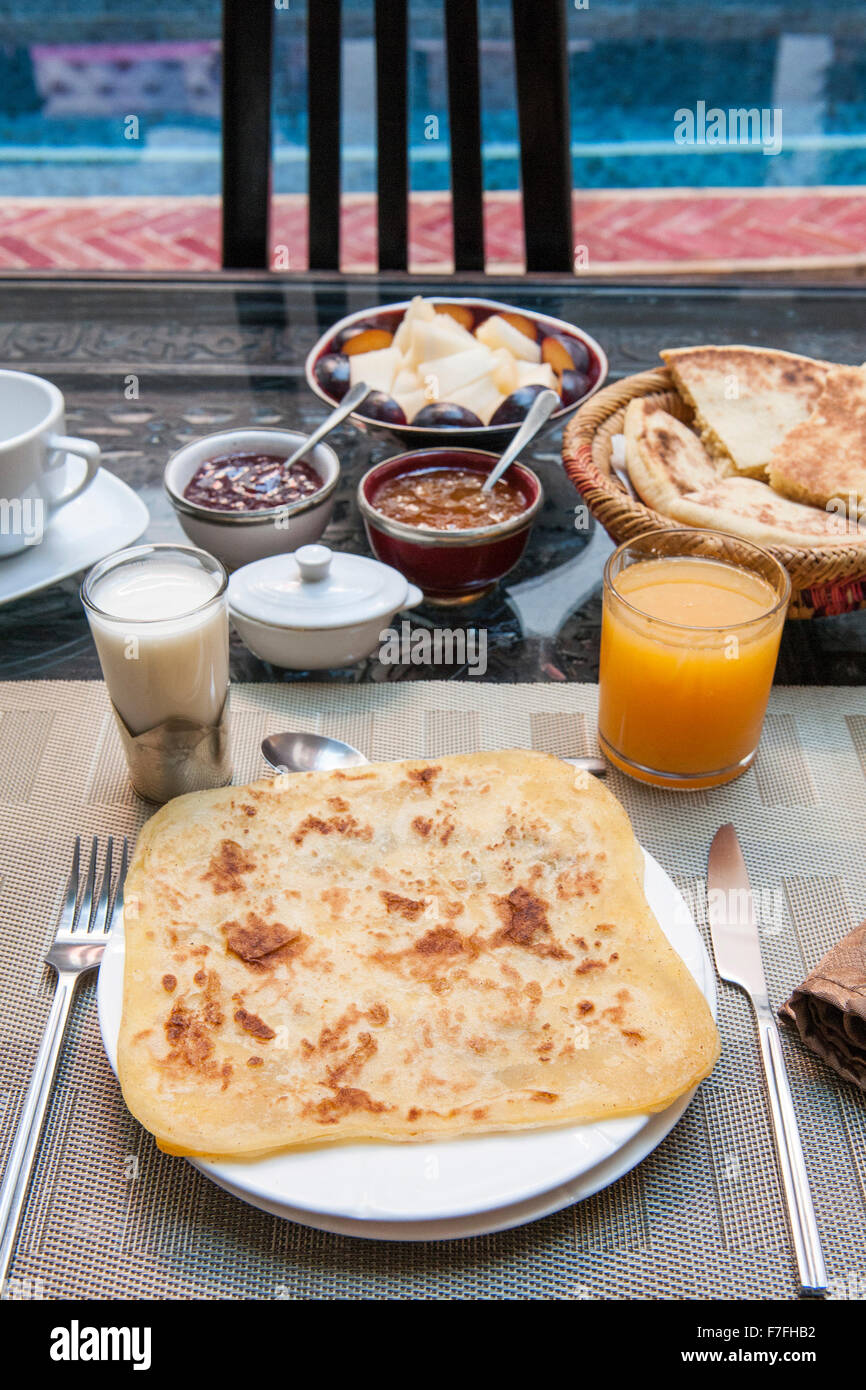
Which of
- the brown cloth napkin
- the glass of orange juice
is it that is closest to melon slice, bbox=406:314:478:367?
the glass of orange juice

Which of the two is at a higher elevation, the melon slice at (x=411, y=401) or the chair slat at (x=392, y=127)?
the chair slat at (x=392, y=127)

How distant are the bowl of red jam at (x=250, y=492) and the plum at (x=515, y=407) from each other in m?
0.28

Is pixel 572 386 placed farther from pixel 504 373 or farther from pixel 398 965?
pixel 398 965

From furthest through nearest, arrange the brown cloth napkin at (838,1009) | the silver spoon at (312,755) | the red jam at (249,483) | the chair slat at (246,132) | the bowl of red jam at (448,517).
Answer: the chair slat at (246,132)
the red jam at (249,483)
the bowl of red jam at (448,517)
the silver spoon at (312,755)
the brown cloth napkin at (838,1009)

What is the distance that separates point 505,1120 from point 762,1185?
249 millimetres

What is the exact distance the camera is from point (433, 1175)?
900 millimetres

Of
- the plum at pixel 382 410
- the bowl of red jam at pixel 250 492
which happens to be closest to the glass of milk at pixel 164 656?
the bowl of red jam at pixel 250 492

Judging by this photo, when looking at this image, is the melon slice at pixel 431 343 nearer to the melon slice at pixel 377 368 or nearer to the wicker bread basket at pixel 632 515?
the melon slice at pixel 377 368

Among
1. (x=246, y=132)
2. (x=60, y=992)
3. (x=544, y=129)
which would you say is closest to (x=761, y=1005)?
(x=60, y=992)

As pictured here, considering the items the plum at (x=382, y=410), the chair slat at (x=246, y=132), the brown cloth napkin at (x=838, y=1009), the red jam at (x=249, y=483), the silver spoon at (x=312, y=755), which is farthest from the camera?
the chair slat at (x=246, y=132)

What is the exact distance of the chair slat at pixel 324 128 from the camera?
2467 mm

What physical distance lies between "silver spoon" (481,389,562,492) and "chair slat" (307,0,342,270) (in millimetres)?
1162
